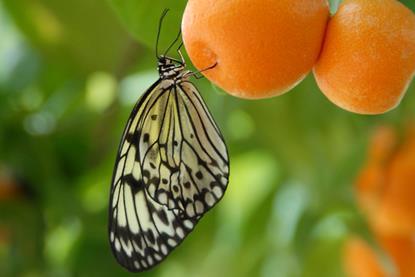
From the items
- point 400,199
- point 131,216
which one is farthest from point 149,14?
point 400,199

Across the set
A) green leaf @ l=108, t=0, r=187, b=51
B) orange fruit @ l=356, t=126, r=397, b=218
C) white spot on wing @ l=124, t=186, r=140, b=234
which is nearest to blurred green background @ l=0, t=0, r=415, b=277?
orange fruit @ l=356, t=126, r=397, b=218

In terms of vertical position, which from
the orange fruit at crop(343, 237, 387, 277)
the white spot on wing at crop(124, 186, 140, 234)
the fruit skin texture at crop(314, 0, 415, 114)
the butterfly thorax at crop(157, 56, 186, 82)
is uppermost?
the butterfly thorax at crop(157, 56, 186, 82)

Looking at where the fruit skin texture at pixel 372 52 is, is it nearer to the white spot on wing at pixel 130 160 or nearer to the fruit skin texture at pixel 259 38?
the fruit skin texture at pixel 259 38

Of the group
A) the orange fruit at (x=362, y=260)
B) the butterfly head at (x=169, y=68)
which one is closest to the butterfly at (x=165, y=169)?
the butterfly head at (x=169, y=68)

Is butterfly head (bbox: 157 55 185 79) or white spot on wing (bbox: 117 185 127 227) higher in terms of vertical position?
butterfly head (bbox: 157 55 185 79)

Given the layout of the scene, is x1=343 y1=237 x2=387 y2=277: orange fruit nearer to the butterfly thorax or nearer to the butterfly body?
the butterfly body

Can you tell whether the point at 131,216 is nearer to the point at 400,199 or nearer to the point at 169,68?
the point at 169,68

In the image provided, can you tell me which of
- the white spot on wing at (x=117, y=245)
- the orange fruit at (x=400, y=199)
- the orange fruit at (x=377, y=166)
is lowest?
the orange fruit at (x=400, y=199)

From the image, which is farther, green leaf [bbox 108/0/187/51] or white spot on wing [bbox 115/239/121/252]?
white spot on wing [bbox 115/239/121/252]
